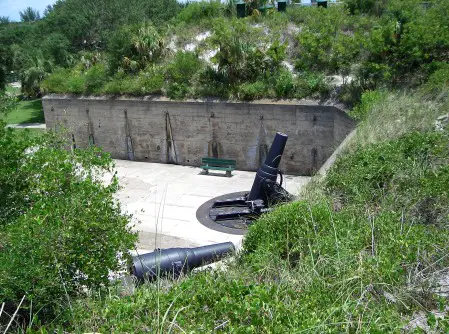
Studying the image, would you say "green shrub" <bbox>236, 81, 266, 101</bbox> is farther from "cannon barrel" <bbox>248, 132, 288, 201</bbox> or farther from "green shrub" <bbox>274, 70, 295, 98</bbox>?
"cannon barrel" <bbox>248, 132, 288, 201</bbox>

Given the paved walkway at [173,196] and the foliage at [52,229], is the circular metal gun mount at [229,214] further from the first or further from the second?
the foliage at [52,229]

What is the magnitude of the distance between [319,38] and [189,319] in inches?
527

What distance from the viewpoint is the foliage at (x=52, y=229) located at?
161 inches

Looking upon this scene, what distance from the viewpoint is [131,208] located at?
491 inches

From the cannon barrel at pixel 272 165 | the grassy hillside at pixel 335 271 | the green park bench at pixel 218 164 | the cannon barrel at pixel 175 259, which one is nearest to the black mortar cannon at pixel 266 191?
the cannon barrel at pixel 272 165

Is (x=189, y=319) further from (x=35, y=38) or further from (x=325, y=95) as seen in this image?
(x=35, y=38)

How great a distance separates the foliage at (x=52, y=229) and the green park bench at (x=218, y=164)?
936 centimetres

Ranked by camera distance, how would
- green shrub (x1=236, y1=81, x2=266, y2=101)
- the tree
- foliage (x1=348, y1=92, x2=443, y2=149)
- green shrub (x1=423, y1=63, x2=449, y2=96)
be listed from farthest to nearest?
the tree → green shrub (x1=236, y1=81, x2=266, y2=101) → green shrub (x1=423, y1=63, x2=449, y2=96) → foliage (x1=348, y1=92, x2=443, y2=149)

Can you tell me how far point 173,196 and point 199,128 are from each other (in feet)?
12.4

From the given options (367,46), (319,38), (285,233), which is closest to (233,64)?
(319,38)

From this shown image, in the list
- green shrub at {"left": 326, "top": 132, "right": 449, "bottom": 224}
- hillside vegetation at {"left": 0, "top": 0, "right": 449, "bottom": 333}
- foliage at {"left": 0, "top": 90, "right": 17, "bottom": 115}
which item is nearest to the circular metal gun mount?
hillside vegetation at {"left": 0, "top": 0, "right": 449, "bottom": 333}

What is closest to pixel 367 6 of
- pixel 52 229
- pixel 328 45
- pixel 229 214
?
pixel 328 45

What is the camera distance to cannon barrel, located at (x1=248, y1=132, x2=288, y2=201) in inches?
396

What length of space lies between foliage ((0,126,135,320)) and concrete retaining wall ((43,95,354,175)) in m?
9.13
